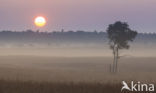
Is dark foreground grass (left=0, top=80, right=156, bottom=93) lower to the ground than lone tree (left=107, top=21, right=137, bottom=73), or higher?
lower

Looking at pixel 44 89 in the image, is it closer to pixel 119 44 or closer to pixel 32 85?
pixel 32 85

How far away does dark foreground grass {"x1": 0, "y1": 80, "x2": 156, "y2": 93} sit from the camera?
40.3 feet

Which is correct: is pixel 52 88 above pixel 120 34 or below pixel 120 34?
below

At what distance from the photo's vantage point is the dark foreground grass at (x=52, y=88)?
12289mm

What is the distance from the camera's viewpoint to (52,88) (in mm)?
12812

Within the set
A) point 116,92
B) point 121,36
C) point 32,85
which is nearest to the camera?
point 116,92

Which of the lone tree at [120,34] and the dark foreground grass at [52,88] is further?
the lone tree at [120,34]

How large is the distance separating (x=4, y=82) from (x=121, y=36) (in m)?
43.0

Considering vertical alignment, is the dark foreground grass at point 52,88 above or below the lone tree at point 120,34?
below

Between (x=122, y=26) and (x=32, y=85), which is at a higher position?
(x=122, y=26)

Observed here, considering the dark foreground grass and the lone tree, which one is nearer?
the dark foreground grass

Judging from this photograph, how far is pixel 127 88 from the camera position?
504 inches


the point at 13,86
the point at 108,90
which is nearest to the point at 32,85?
the point at 13,86

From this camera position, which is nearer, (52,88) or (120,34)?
(52,88)
